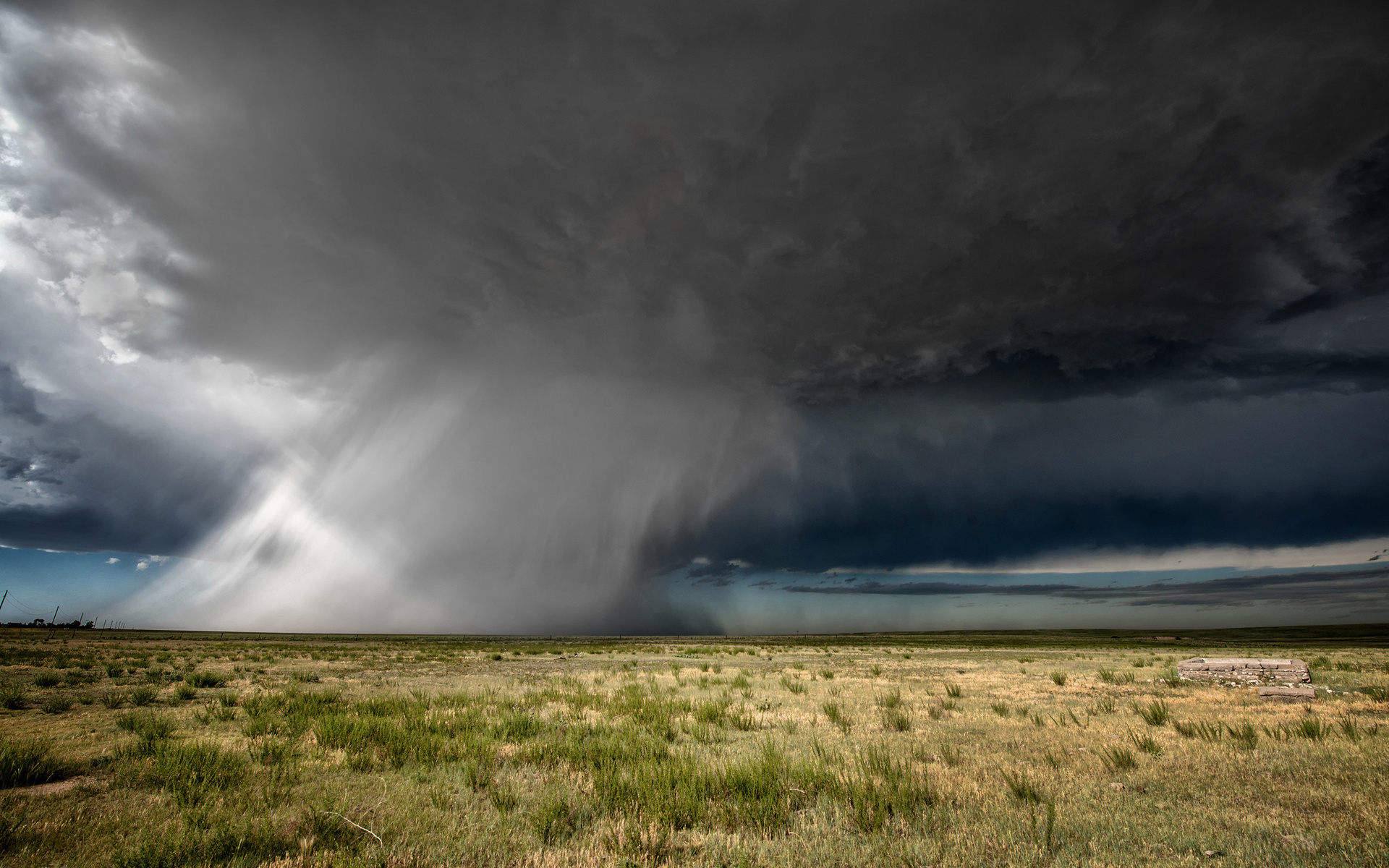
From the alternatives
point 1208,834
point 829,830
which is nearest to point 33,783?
point 829,830

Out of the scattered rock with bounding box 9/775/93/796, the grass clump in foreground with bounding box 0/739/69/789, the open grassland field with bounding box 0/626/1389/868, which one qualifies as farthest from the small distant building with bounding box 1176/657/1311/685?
the grass clump in foreground with bounding box 0/739/69/789

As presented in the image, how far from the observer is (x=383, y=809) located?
20.7ft

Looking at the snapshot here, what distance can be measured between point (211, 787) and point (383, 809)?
2412 mm

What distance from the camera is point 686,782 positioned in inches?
264

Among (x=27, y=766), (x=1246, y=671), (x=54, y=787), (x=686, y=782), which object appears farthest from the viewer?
(x=1246, y=671)

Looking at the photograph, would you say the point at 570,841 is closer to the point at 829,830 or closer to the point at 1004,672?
the point at 829,830

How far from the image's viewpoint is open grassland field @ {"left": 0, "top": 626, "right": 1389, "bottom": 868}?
527 cm

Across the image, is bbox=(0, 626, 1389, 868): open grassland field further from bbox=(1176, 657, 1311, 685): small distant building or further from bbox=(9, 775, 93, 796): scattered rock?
bbox=(1176, 657, 1311, 685): small distant building

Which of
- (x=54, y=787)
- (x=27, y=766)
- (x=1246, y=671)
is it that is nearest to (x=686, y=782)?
(x=54, y=787)

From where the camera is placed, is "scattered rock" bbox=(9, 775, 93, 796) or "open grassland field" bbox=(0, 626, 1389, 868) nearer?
"open grassland field" bbox=(0, 626, 1389, 868)

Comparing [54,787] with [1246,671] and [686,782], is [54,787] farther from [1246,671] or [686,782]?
[1246,671]

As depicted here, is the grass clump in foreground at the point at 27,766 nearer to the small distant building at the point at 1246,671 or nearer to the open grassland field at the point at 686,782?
the open grassland field at the point at 686,782

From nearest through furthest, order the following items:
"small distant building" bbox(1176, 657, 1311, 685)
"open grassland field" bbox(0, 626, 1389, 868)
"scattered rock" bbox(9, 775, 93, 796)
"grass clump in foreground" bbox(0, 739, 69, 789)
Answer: "open grassland field" bbox(0, 626, 1389, 868) < "scattered rock" bbox(9, 775, 93, 796) < "grass clump in foreground" bbox(0, 739, 69, 789) < "small distant building" bbox(1176, 657, 1311, 685)

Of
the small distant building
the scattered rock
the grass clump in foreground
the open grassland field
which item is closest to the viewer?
the open grassland field
